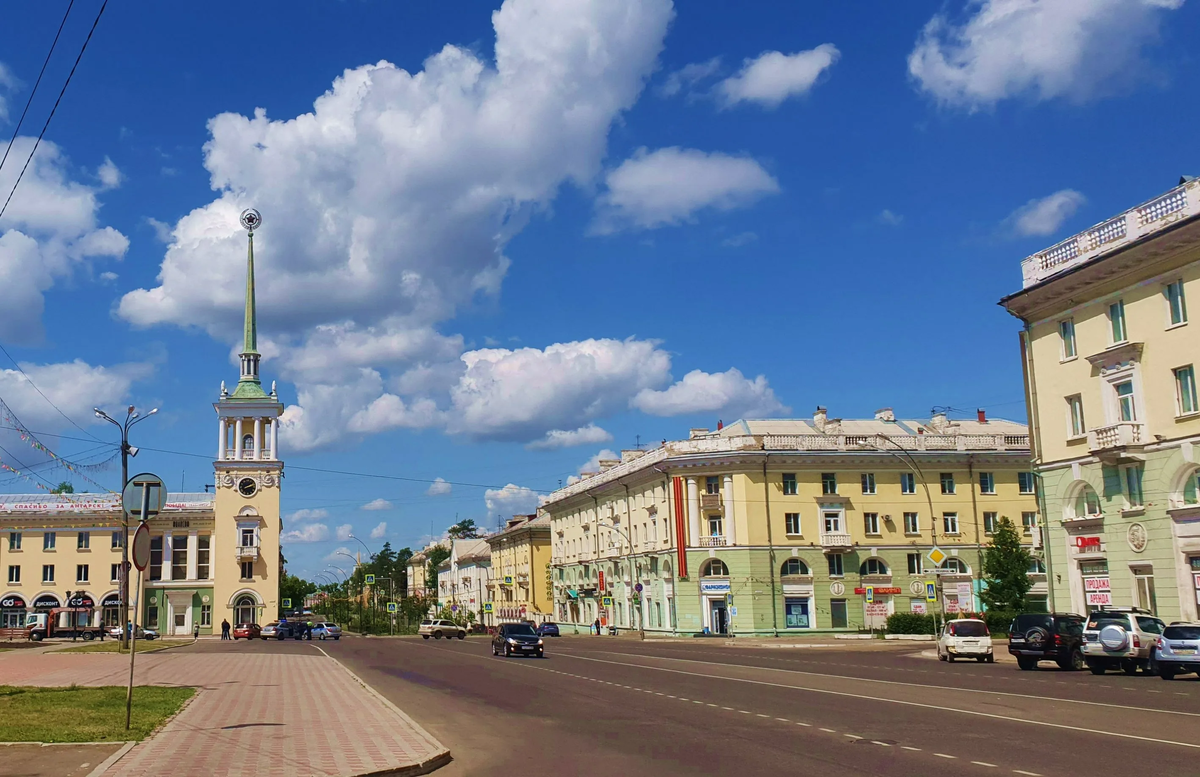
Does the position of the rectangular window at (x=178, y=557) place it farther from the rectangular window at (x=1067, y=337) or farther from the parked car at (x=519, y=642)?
the rectangular window at (x=1067, y=337)

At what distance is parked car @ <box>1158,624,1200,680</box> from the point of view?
82.5 ft

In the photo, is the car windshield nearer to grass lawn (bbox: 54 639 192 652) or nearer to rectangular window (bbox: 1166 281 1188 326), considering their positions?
rectangular window (bbox: 1166 281 1188 326)

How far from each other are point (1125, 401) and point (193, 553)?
272 ft

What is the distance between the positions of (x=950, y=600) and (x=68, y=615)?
72673mm

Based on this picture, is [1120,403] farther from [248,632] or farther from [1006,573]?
[248,632]

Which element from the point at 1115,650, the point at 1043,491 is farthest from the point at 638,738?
the point at 1043,491

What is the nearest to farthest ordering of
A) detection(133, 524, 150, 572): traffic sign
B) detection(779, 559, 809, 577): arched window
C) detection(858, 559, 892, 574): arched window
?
detection(133, 524, 150, 572): traffic sign, detection(779, 559, 809, 577): arched window, detection(858, 559, 892, 574): arched window

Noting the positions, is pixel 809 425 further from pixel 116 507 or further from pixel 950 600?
pixel 116 507

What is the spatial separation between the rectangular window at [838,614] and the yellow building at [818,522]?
0.21ft

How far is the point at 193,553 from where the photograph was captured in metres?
97.6

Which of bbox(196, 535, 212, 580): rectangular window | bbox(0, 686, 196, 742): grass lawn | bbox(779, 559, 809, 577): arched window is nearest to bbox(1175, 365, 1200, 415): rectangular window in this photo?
bbox(0, 686, 196, 742): grass lawn

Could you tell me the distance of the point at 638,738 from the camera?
15656mm

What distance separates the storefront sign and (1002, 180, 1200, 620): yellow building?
27592mm

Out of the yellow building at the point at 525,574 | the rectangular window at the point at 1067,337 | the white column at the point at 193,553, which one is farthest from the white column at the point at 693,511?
the white column at the point at 193,553
